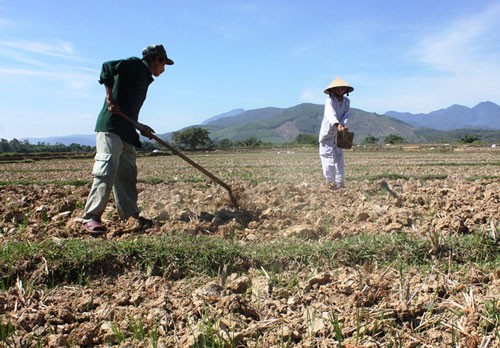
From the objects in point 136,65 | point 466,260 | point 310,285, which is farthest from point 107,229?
point 466,260

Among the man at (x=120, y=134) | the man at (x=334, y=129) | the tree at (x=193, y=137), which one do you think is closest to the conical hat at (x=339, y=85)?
the man at (x=334, y=129)

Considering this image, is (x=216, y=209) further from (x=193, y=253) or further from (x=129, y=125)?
(x=193, y=253)

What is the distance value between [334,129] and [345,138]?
26cm

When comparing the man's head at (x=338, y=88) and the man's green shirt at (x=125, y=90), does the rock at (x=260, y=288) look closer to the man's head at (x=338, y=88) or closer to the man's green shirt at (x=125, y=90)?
the man's green shirt at (x=125, y=90)

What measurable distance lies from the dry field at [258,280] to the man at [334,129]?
164 centimetres

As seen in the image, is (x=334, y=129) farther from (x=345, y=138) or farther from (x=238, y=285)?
(x=238, y=285)

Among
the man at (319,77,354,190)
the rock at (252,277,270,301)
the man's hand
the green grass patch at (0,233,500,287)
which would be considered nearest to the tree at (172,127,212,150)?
the man at (319,77,354,190)

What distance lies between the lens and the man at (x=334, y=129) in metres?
6.04

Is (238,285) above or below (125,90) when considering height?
below

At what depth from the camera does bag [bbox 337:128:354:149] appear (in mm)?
5930

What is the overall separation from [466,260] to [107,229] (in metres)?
3.12

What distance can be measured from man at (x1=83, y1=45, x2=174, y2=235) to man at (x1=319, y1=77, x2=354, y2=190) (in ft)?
9.11

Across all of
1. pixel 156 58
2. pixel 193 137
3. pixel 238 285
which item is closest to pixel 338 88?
pixel 156 58

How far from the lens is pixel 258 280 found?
8.53 ft
